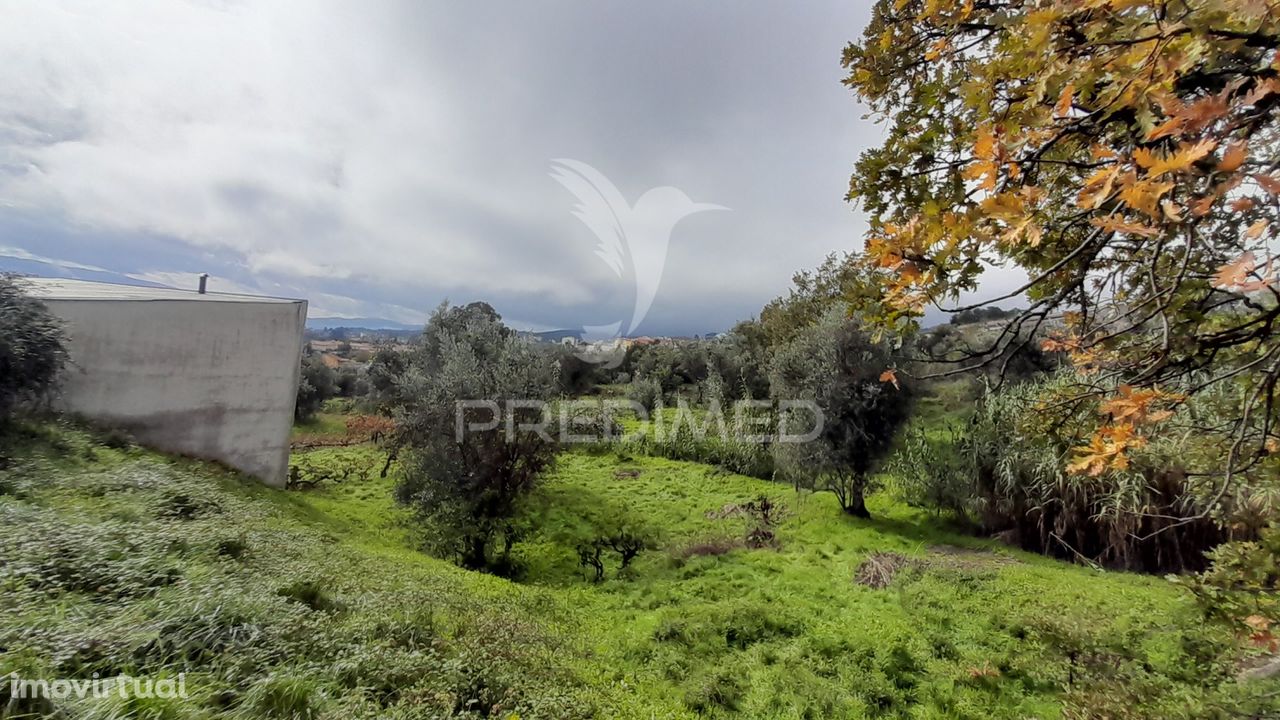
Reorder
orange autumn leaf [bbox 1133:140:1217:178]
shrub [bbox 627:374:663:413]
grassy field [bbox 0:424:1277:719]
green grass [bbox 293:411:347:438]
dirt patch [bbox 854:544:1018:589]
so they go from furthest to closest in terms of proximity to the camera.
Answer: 1. shrub [bbox 627:374:663:413]
2. green grass [bbox 293:411:347:438]
3. dirt patch [bbox 854:544:1018:589]
4. grassy field [bbox 0:424:1277:719]
5. orange autumn leaf [bbox 1133:140:1217:178]

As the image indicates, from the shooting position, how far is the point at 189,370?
36.9 feet

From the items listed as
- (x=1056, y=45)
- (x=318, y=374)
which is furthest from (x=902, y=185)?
(x=318, y=374)

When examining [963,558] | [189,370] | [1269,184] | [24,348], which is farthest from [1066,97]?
[189,370]

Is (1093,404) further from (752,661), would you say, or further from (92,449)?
(92,449)

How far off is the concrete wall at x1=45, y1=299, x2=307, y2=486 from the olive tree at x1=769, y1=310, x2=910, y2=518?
13.5 metres

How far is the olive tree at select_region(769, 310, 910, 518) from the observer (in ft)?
35.3

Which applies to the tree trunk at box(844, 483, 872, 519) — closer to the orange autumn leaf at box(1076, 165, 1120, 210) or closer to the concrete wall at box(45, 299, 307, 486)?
the orange autumn leaf at box(1076, 165, 1120, 210)

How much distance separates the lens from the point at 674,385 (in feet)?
89.4

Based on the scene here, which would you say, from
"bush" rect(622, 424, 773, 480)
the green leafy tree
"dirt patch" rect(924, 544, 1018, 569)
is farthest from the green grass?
"dirt patch" rect(924, 544, 1018, 569)

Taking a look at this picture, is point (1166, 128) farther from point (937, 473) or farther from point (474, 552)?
point (937, 473)

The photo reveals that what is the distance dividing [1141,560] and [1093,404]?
910 cm

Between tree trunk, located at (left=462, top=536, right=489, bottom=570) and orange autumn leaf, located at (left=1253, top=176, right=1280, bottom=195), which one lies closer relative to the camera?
orange autumn leaf, located at (left=1253, top=176, right=1280, bottom=195)

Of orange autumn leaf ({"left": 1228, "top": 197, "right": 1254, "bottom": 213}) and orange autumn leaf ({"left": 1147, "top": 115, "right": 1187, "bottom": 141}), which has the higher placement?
orange autumn leaf ({"left": 1147, "top": 115, "right": 1187, "bottom": 141})

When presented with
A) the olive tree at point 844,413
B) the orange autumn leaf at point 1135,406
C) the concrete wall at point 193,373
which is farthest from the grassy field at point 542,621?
the orange autumn leaf at point 1135,406
